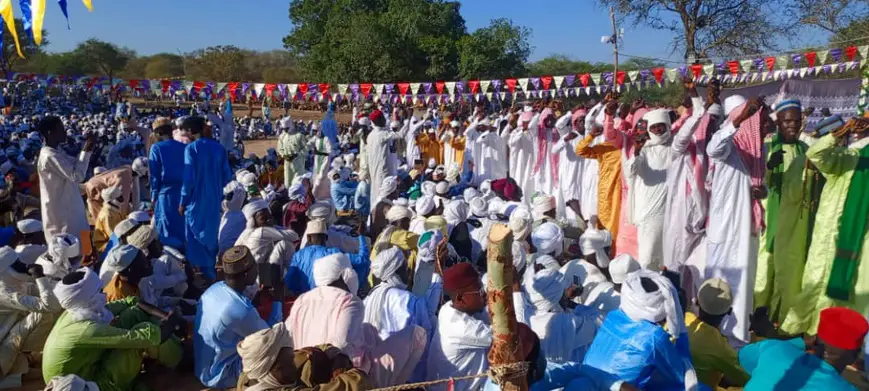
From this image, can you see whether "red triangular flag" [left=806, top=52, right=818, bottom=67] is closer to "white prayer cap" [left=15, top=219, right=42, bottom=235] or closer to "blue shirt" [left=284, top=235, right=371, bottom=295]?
"blue shirt" [left=284, top=235, right=371, bottom=295]

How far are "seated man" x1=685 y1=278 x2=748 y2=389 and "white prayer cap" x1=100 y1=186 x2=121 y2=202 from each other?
231 inches

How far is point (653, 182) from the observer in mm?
5422

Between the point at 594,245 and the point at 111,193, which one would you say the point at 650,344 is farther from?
the point at 111,193

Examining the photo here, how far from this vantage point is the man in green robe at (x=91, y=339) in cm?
332

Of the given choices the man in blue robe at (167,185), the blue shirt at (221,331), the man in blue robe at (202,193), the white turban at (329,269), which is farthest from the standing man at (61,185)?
the white turban at (329,269)

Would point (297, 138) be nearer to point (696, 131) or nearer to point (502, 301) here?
point (696, 131)

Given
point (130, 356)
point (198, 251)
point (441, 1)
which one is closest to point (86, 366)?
point (130, 356)

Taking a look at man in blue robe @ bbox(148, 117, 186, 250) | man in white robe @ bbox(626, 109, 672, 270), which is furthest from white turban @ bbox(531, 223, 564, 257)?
man in blue robe @ bbox(148, 117, 186, 250)

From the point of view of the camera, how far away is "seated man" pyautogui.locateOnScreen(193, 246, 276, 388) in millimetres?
3713

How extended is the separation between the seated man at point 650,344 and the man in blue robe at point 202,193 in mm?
4657

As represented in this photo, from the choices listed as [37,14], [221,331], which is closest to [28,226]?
[221,331]

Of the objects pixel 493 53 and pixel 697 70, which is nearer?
pixel 697 70

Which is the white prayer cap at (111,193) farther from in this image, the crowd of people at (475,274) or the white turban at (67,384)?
the white turban at (67,384)

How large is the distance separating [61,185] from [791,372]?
6457mm
